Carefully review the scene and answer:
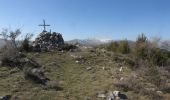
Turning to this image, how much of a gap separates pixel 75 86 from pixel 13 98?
126 inches

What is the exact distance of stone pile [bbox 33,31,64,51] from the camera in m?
23.2

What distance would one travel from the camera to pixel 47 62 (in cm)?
1783

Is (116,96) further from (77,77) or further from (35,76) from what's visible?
(35,76)

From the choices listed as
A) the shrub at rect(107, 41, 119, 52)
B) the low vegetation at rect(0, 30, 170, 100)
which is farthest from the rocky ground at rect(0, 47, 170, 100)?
the shrub at rect(107, 41, 119, 52)

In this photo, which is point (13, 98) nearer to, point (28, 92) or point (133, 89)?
point (28, 92)

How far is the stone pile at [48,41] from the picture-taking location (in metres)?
23.2

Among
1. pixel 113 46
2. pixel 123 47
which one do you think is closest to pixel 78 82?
pixel 123 47

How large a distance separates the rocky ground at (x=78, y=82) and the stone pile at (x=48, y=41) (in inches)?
140

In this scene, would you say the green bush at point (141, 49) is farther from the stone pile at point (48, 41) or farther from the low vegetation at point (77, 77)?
the stone pile at point (48, 41)

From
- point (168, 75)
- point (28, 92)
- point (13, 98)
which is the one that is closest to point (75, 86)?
point (28, 92)

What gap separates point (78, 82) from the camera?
13.7 metres

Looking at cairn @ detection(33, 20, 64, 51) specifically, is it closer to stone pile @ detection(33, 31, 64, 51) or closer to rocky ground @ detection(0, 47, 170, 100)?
stone pile @ detection(33, 31, 64, 51)

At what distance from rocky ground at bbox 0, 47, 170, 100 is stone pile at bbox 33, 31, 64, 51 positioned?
356 cm

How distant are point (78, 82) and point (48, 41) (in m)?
10.9
